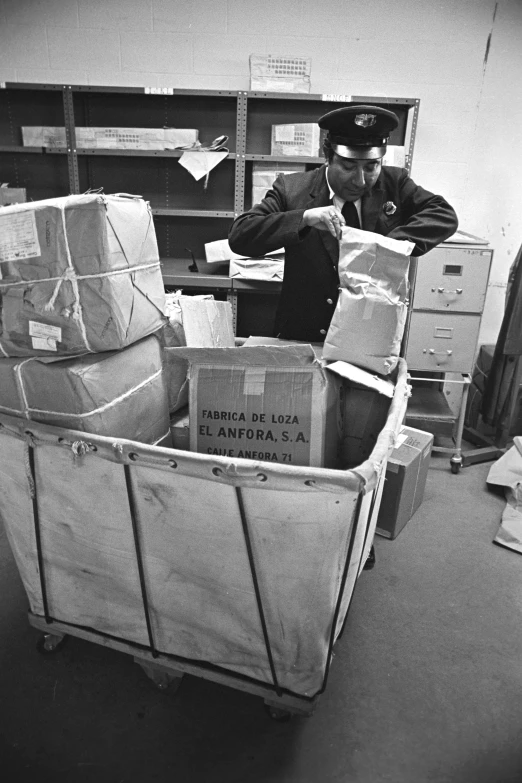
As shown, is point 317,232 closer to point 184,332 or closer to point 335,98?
point 184,332

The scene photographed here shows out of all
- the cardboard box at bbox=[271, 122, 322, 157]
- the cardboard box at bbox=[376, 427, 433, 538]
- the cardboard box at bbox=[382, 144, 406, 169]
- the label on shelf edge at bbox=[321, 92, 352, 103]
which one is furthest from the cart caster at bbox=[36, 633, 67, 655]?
the label on shelf edge at bbox=[321, 92, 352, 103]

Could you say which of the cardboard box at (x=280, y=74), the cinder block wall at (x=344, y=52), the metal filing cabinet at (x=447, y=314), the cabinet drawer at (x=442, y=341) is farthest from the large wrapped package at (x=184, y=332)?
the cinder block wall at (x=344, y=52)

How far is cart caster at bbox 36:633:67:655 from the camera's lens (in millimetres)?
1448

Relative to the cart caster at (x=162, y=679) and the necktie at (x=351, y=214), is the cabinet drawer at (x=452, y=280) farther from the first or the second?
the cart caster at (x=162, y=679)

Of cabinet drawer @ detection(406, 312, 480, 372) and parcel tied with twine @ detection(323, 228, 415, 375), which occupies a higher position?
parcel tied with twine @ detection(323, 228, 415, 375)

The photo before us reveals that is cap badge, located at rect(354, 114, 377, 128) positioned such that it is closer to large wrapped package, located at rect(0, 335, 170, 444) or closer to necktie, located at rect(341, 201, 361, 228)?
necktie, located at rect(341, 201, 361, 228)

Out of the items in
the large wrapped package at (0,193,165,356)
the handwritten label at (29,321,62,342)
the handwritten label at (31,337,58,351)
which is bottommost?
the handwritten label at (31,337,58,351)

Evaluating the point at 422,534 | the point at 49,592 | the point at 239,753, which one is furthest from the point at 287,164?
the point at 239,753

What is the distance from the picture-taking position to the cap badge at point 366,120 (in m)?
1.51

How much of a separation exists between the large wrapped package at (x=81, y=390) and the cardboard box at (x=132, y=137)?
81.0 inches

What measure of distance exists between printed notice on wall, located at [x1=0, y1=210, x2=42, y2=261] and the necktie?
1030mm

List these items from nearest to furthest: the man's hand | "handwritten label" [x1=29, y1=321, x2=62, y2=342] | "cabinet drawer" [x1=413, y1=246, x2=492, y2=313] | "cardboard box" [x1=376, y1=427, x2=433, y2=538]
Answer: "handwritten label" [x1=29, y1=321, x2=62, y2=342]
the man's hand
"cardboard box" [x1=376, y1=427, x2=433, y2=538]
"cabinet drawer" [x1=413, y1=246, x2=492, y2=313]

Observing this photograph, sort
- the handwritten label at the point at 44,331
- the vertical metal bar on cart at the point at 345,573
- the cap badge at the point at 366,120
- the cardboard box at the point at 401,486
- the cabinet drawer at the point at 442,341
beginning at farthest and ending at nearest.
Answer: the cabinet drawer at the point at 442,341
the cardboard box at the point at 401,486
the cap badge at the point at 366,120
the handwritten label at the point at 44,331
the vertical metal bar on cart at the point at 345,573

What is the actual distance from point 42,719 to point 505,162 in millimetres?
3578
